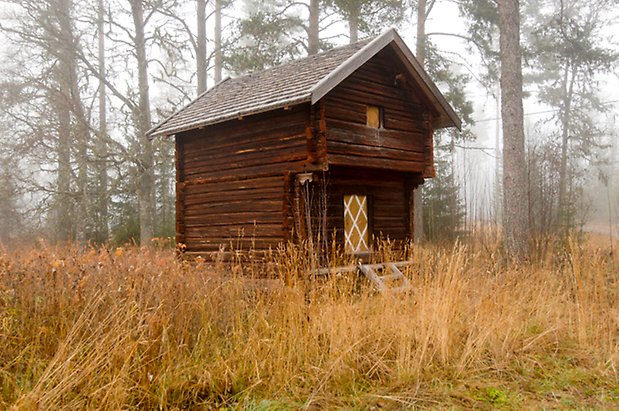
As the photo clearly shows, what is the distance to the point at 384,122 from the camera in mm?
10797

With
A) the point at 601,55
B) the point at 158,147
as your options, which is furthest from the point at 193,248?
the point at 601,55

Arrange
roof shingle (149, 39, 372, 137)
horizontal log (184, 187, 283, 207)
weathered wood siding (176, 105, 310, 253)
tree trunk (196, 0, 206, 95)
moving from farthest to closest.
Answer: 1. tree trunk (196, 0, 206, 95)
2. horizontal log (184, 187, 283, 207)
3. weathered wood siding (176, 105, 310, 253)
4. roof shingle (149, 39, 372, 137)

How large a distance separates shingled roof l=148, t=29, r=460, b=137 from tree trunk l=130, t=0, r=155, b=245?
14.0ft

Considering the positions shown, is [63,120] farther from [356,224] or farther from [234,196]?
[356,224]

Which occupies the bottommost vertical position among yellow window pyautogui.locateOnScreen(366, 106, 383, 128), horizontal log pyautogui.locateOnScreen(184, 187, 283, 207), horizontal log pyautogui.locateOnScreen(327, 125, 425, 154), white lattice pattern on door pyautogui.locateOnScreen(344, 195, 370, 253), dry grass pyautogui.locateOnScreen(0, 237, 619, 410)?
dry grass pyautogui.locateOnScreen(0, 237, 619, 410)

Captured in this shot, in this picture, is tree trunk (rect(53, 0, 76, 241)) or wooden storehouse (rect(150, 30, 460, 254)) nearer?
wooden storehouse (rect(150, 30, 460, 254))

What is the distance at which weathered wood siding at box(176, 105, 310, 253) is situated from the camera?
976 cm

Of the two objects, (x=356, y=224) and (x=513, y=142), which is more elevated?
(x=513, y=142)

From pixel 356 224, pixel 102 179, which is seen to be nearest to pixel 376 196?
pixel 356 224

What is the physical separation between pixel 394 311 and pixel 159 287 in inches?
100

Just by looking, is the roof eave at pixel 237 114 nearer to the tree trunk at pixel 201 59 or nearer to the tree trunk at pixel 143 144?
the tree trunk at pixel 143 144

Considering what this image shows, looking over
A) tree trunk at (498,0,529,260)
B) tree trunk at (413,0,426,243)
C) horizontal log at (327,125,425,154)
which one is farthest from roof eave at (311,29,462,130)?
tree trunk at (413,0,426,243)

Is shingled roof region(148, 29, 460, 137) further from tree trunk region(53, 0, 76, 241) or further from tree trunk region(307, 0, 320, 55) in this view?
tree trunk region(53, 0, 76, 241)

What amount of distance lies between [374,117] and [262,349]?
6939 millimetres
